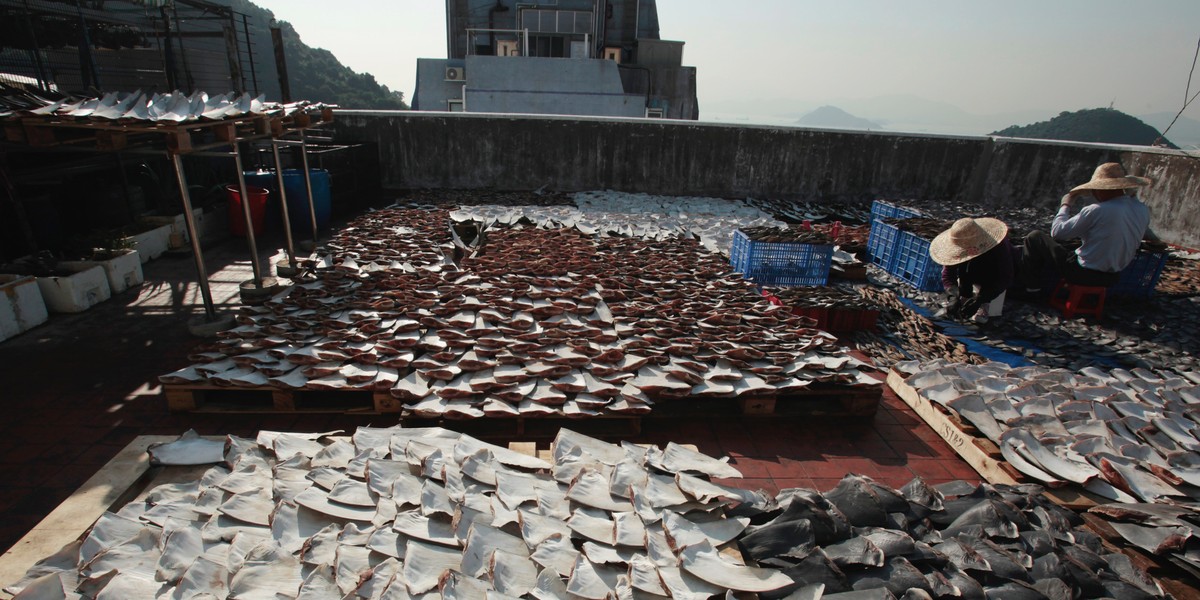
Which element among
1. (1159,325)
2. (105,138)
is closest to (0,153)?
(105,138)

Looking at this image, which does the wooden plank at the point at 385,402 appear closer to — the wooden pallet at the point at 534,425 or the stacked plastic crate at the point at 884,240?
the wooden pallet at the point at 534,425

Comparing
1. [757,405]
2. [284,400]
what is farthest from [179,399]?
[757,405]

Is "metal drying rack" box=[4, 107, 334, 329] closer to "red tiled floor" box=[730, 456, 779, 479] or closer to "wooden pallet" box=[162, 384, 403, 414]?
"wooden pallet" box=[162, 384, 403, 414]

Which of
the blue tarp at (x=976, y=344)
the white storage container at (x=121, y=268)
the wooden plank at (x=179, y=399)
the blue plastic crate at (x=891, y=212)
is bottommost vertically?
the blue tarp at (x=976, y=344)

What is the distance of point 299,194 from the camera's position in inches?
337

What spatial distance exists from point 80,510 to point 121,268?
4.63 meters

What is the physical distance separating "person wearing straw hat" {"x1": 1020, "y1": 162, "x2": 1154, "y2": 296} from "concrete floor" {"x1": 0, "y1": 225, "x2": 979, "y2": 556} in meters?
3.38

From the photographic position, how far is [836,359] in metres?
4.39

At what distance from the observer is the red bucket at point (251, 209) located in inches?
325

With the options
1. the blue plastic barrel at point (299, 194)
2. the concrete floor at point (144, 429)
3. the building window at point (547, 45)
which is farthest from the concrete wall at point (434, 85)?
the concrete floor at point (144, 429)

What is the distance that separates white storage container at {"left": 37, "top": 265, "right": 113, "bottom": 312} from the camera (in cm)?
530

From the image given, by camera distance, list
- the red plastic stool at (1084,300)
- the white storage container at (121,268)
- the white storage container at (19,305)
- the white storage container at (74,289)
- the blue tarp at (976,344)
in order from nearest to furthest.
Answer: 1. the white storage container at (19,305)
2. the white storage container at (74,289)
3. the blue tarp at (976,344)
4. the white storage container at (121,268)
5. the red plastic stool at (1084,300)

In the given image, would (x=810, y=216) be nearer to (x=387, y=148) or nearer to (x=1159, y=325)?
(x=1159, y=325)

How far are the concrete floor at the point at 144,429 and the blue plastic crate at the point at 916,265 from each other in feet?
9.83
